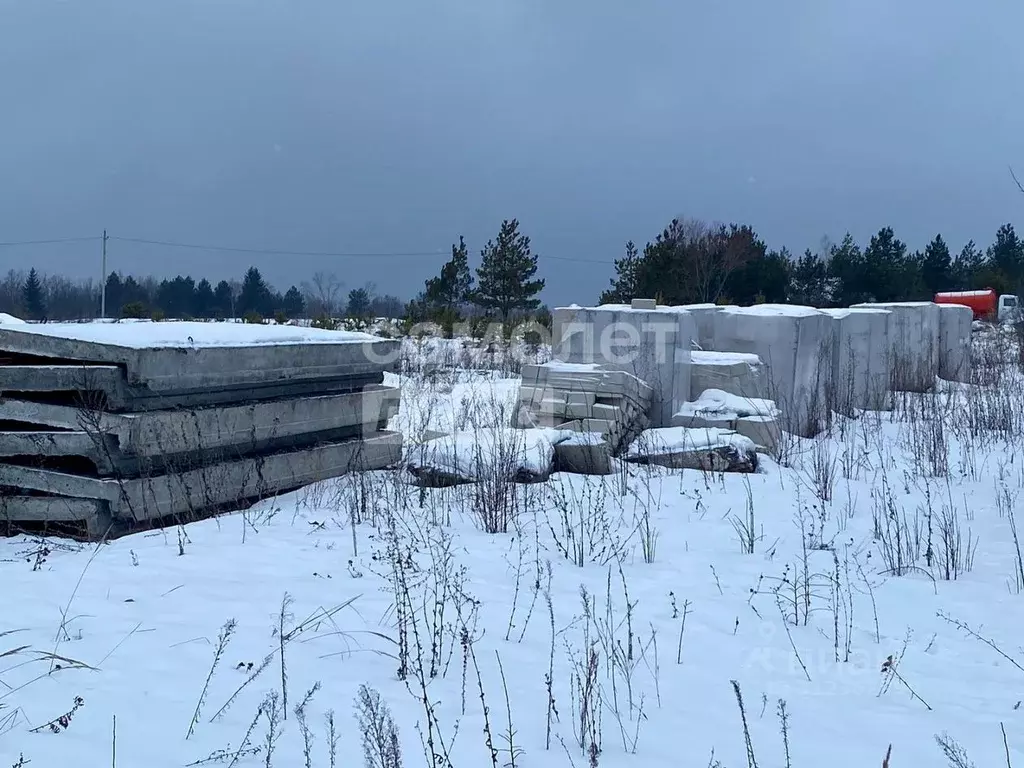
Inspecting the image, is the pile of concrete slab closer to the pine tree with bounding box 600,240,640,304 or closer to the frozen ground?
the frozen ground

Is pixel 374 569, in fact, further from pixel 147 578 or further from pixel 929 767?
pixel 929 767

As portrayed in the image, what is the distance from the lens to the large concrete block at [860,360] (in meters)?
11.0

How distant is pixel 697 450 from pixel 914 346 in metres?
8.38

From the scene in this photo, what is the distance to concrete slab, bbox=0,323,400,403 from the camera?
4914 mm

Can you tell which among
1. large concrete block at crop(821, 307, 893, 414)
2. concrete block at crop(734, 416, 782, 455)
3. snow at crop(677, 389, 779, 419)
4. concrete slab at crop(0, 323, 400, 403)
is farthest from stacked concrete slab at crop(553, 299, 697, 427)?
concrete slab at crop(0, 323, 400, 403)

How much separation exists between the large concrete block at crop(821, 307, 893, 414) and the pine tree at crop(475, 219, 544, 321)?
2004cm

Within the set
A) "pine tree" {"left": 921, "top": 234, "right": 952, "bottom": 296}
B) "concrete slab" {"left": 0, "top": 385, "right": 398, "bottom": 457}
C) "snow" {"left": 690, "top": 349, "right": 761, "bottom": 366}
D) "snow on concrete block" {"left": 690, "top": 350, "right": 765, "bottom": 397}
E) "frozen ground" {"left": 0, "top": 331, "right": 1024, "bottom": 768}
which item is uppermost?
"pine tree" {"left": 921, "top": 234, "right": 952, "bottom": 296}

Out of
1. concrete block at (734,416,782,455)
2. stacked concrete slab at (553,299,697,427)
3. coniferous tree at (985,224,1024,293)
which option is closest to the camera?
concrete block at (734,416,782,455)

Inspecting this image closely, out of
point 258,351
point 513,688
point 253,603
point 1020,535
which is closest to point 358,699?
point 513,688

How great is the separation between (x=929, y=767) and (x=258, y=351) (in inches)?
182

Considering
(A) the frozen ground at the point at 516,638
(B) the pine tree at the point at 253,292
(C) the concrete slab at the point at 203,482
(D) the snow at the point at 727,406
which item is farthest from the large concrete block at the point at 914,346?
(B) the pine tree at the point at 253,292

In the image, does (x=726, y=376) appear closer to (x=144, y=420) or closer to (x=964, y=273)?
(x=144, y=420)

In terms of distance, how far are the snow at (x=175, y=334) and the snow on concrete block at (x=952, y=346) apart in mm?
12658

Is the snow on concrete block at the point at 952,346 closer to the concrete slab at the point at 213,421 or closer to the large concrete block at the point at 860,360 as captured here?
the large concrete block at the point at 860,360
